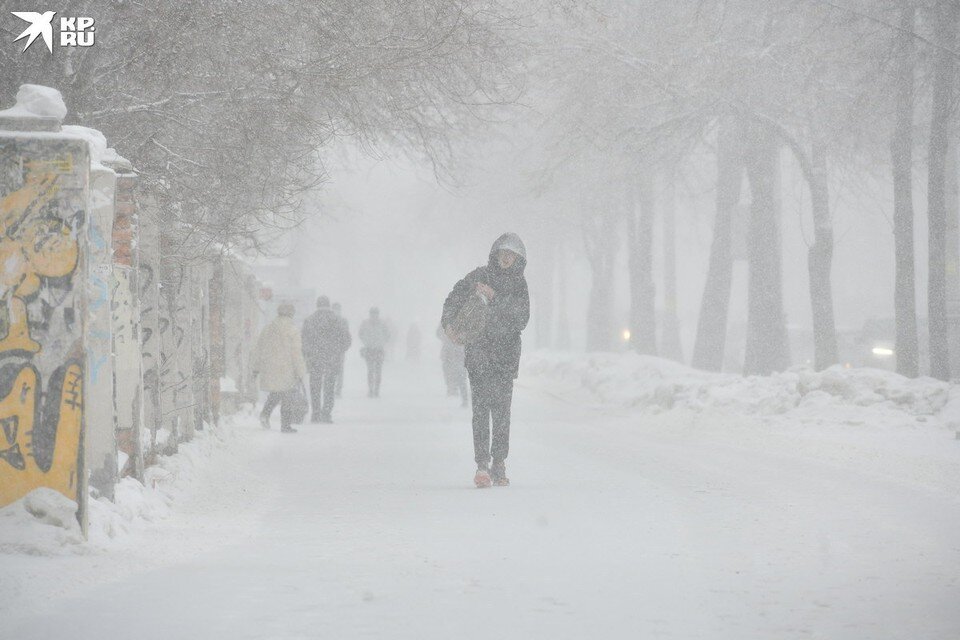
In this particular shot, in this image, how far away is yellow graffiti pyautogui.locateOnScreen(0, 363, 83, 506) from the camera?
20.5ft

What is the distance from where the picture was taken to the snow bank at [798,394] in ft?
45.8

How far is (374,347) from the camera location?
81.4 feet

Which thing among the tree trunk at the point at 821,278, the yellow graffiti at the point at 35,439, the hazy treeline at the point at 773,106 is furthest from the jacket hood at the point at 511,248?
the tree trunk at the point at 821,278

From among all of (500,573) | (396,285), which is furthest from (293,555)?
(396,285)

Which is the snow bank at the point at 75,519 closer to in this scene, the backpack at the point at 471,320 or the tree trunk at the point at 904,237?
the backpack at the point at 471,320

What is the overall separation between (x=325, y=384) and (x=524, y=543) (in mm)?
10968

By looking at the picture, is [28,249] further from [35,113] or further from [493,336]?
[493,336]

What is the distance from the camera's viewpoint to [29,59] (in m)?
9.03

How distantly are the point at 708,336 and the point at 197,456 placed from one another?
15310 mm

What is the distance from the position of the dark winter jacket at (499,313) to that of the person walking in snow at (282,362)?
20.9 feet

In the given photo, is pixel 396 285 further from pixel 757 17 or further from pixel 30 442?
pixel 30 442

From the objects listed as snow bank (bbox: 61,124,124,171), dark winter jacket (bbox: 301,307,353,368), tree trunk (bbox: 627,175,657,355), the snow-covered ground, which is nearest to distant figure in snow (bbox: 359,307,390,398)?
dark winter jacket (bbox: 301,307,353,368)

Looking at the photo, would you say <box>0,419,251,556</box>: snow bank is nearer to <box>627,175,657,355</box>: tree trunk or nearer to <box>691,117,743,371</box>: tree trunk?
<box>691,117,743,371</box>: tree trunk

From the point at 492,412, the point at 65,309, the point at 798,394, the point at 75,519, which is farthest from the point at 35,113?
the point at 798,394
